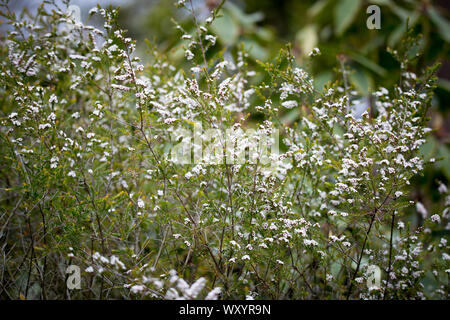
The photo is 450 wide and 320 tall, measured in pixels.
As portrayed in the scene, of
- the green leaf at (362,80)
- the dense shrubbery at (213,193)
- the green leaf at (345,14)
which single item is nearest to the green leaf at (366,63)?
the green leaf at (362,80)

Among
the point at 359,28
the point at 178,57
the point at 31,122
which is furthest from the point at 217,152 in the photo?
the point at 359,28

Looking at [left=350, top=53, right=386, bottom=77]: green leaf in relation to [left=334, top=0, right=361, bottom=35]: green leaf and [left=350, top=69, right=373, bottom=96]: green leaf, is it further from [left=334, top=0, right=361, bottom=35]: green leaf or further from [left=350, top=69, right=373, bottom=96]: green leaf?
[left=334, top=0, right=361, bottom=35]: green leaf

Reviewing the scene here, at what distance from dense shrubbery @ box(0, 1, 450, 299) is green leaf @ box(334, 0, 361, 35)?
119 cm

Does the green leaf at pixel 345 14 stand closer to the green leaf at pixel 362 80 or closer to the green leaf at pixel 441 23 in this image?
the green leaf at pixel 362 80

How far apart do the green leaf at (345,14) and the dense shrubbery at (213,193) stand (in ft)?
3.90

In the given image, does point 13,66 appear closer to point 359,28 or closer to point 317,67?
point 317,67

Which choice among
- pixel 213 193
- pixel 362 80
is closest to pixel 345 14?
pixel 362 80

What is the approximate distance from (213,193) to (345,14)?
1.83 metres

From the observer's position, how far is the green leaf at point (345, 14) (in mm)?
2279

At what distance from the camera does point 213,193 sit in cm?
124

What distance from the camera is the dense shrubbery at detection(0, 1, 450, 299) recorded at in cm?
95

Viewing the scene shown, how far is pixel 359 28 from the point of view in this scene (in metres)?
2.44
